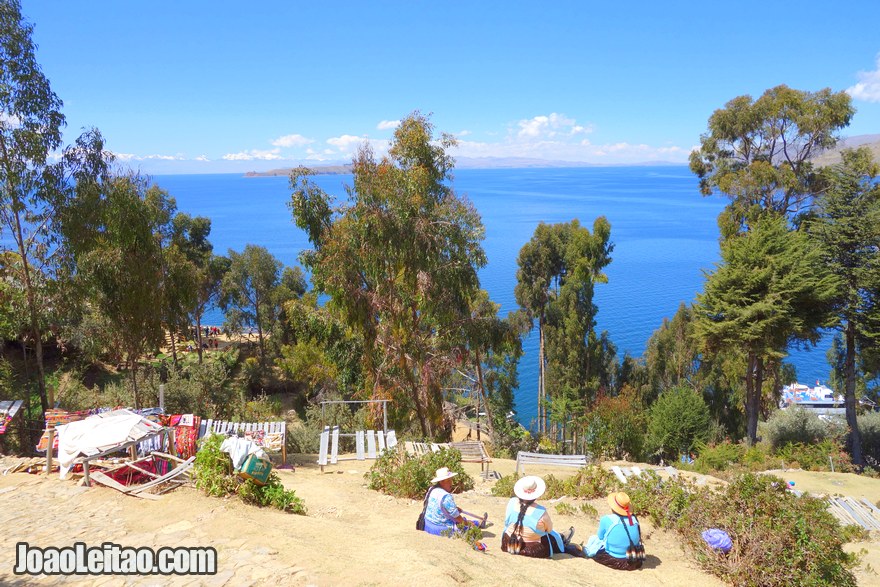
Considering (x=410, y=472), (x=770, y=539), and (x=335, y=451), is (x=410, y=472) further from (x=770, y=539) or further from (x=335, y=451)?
(x=770, y=539)

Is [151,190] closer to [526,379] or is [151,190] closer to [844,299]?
[844,299]

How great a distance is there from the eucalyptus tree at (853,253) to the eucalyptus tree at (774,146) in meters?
3.70

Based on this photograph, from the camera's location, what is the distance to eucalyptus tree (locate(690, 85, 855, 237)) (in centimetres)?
1975

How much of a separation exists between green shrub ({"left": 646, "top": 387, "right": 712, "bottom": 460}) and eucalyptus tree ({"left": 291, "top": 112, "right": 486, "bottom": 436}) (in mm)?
9498

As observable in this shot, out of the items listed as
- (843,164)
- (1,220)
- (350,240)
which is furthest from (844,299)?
(1,220)

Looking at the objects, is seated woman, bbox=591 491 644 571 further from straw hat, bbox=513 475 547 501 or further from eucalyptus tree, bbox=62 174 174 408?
eucalyptus tree, bbox=62 174 174 408

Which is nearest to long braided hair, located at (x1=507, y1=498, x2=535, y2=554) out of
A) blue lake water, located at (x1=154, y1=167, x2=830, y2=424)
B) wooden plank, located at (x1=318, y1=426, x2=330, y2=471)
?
wooden plank, located at (x1=318, y1=426, x2=330, y2=471)

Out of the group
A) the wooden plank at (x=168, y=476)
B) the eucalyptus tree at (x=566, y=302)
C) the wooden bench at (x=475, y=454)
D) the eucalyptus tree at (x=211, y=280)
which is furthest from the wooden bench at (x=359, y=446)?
the eucalyptus tree at (x=211, y=280)

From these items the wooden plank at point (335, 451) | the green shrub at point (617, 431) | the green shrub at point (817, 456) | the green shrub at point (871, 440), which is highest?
the wooden plank at point (335, 451)

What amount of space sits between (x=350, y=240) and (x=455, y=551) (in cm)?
845

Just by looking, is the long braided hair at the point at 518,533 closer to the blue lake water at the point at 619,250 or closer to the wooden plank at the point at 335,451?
the wooden plank at the point at 335,451

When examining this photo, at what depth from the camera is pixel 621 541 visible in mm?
5551

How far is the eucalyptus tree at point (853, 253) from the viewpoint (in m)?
15.0

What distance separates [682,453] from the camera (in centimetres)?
1945
